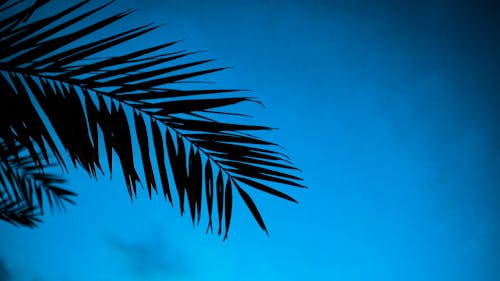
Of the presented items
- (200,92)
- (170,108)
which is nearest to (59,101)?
(170,108)

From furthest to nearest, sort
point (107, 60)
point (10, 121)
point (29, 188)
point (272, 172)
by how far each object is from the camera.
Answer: point (29, 188) < point (272, 172) < point (107, 60) < point (10, 121)

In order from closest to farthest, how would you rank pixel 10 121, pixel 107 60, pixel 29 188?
pixel 10 121 → pixel 107 60 → pixel 29 188

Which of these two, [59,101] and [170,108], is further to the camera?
[170,108]

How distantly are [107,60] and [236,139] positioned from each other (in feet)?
1.64

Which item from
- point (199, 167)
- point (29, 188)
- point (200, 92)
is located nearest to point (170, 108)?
point (200, 92)

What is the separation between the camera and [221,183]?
3.56ft

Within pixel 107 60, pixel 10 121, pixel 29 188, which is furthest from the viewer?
pixel 29 188

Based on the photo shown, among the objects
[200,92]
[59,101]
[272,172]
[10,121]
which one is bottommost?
[10,121]

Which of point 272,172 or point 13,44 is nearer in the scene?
point 13,44

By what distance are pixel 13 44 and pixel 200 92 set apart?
56 cm

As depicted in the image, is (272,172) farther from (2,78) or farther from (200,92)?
(2,78)

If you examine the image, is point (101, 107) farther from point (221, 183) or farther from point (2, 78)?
point (221, 183)

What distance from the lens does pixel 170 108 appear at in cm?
102

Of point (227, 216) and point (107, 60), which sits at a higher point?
point (107, 60)
